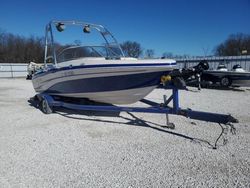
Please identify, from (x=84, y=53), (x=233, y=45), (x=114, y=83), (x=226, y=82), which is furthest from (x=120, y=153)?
(x=233, y=45)

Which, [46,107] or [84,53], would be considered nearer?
[84,53]

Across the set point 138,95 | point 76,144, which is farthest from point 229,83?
point 76,144

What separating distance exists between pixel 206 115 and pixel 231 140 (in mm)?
559

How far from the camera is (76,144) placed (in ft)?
12.6

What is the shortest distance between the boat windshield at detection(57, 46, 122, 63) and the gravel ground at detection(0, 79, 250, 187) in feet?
4.98

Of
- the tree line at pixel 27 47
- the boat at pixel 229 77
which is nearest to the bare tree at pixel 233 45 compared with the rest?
the tree line at pixel 27 47

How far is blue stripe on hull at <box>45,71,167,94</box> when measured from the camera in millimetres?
4648

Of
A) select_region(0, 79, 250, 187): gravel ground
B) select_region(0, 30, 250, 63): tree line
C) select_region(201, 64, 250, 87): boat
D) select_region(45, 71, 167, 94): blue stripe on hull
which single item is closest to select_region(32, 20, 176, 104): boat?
select_region(45, 71, 167, 94): blue stripe on hull

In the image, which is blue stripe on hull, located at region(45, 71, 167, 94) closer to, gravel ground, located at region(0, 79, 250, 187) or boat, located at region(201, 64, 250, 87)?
gravel ground, located at region(0, 79, 250, 187)

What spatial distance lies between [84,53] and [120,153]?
10.2ft

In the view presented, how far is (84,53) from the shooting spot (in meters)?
5.78

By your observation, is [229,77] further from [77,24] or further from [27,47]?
[27,47]

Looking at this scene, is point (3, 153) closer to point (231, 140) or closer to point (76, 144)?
point (76, 144)

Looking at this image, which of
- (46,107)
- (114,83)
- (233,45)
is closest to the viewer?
(114,83)
